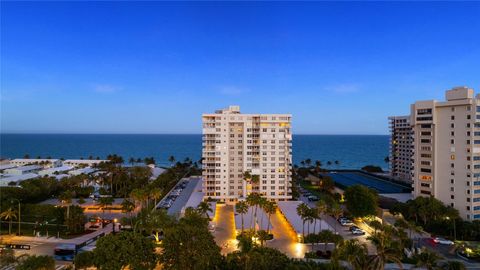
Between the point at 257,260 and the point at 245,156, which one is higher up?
the point at 245,156

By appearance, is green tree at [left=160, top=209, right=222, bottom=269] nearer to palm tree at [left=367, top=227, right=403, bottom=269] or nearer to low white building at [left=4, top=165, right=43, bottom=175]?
palm tree at [left=367, top=227, right=403, bottom=269]

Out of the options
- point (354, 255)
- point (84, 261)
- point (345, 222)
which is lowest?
point (345, 222)

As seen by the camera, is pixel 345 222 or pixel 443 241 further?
pixel 345 222

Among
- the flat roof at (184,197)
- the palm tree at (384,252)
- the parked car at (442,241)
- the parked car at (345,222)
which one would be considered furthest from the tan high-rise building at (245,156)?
the palm tree at (384,252)

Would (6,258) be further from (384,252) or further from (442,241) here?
(442,241)

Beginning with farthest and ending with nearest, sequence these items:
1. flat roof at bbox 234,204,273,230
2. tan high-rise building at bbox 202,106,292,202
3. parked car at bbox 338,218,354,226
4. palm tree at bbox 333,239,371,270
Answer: tan high-rise building at bbox 202,106,292,202 → parked car at bbox 338,218,354,226 → flat roof at bbox 234,204,273,230 → palm tree at bbox 333,239,371,270

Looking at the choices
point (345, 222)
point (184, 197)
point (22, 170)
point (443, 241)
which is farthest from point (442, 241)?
point (22, 170)

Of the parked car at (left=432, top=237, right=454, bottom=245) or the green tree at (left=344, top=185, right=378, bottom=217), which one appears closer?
the parked car at (left=432, top=237, right=454, bottom=245)

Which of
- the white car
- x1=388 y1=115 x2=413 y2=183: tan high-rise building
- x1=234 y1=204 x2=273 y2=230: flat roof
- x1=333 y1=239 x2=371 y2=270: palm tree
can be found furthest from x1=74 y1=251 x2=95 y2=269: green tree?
x1=388 y1=115 x2=413 y2=183: tan high-rise building

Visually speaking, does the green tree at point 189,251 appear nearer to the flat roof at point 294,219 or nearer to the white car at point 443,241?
the flat roof at point 294,219
